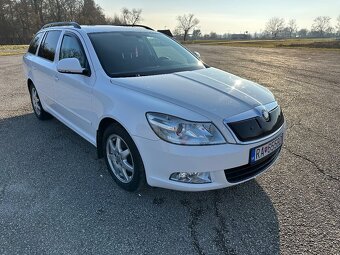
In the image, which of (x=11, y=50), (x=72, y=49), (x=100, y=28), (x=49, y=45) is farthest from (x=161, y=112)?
(x=11, y=50)

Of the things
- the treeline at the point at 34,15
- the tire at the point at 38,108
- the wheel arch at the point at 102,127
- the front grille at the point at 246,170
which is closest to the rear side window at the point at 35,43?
the tire at the point at 38,108

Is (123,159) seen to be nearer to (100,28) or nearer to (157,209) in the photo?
(157,209)

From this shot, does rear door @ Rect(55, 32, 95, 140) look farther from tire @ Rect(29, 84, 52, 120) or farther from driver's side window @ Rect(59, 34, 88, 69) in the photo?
tire @ Rect(29, 84, 52, 120)

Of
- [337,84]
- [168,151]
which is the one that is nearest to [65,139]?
[168,151]

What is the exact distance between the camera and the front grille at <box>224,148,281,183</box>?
8.89 feet

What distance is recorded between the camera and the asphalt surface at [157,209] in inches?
98.2

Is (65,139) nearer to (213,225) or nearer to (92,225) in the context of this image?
(92,225)

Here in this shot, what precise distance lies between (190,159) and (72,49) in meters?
2.56

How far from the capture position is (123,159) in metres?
3.20

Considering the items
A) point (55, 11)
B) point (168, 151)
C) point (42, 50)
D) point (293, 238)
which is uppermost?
point (55, 11)

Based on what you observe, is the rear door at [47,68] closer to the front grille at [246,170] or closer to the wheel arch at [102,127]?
the wheel arch at [102,127]

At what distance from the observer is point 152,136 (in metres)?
2.63

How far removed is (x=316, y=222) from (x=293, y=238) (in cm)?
38

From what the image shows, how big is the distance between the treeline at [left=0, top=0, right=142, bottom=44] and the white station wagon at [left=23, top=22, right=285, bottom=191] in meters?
56.6
